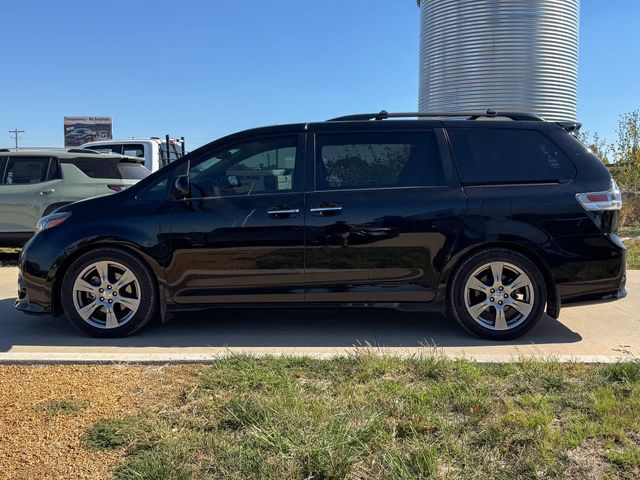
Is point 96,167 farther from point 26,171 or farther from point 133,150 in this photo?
point 133,150

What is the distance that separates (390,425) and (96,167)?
7.78 m

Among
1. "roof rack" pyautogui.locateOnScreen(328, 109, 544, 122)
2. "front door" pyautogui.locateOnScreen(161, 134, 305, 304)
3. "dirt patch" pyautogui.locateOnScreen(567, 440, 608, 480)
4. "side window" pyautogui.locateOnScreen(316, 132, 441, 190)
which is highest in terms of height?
"roof rack" pyautogui.locateOnScreen(328, 109, 544, 122)

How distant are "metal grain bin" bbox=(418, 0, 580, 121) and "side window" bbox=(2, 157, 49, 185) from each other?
10828 mm

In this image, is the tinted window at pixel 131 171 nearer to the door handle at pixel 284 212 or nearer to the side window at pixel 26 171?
the side window at pixel 26 171

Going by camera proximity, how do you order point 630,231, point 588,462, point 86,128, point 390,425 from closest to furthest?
point 588,462 → point 390,425 → point 630,231 → point 86,128

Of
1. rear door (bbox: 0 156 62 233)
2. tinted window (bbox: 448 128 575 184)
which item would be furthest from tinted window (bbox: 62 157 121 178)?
tinted window (bbox: 448 128 575 184)

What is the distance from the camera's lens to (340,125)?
497cm

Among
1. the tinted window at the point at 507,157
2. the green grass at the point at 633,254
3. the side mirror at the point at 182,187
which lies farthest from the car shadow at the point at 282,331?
the green grass at the point at 633,254

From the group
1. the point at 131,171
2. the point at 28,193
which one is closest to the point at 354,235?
the point at 131,171

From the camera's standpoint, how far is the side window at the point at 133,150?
12.4 meters

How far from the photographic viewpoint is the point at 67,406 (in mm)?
3217

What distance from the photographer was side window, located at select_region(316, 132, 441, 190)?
15.9 feet

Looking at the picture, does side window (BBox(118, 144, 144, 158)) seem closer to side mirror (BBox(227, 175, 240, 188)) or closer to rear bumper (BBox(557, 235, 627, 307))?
side mirror (BBox(227, 175, 240, 188))

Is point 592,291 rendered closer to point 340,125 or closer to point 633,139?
point 340,125
